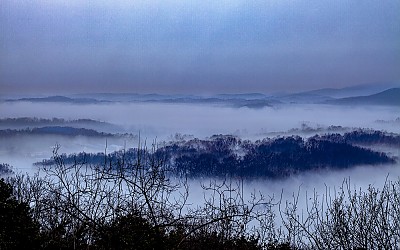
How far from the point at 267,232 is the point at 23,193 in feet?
12.4

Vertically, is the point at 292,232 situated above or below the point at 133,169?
below

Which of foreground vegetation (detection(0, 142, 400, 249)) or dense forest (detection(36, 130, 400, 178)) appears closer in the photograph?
foreground vegetation (detection(0, 142, 400, 249))

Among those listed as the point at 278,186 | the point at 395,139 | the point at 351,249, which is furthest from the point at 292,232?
the point at 395,139

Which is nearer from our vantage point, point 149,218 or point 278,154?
point 149,218

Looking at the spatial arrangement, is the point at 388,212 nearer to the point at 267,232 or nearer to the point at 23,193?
the point at 267,232

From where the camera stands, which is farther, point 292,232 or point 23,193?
point 23,193

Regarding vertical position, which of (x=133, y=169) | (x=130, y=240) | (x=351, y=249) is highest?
(x=133, y=169)

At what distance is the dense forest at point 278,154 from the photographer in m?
11.9

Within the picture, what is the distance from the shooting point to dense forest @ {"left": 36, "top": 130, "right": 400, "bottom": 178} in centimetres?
1192

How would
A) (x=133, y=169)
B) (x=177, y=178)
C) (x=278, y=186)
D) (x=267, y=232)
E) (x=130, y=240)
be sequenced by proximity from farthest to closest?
(x=278, y=186) → (x=177, y=178) → (x=267, y=232) → (x=133, y=169) → (x=130, y=240)

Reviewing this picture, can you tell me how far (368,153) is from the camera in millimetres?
12672

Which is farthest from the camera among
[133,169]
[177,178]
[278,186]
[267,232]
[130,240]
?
[278,186]

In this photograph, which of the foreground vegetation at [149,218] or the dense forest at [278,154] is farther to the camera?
the dense forest at [278,154]

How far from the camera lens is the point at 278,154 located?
13.2 m
